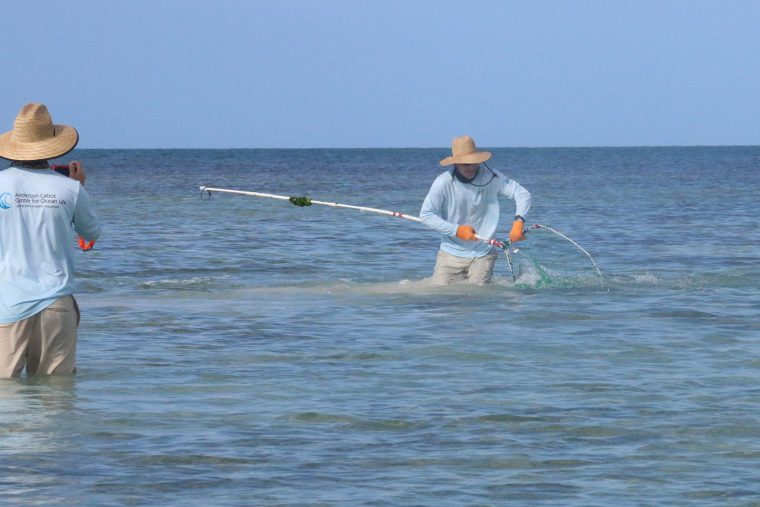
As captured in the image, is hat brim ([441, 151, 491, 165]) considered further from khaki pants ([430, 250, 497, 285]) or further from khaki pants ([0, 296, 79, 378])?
khaki pants ([0, 296, 79, 378])

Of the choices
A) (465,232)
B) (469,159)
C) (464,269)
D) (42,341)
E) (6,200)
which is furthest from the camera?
(464,269)

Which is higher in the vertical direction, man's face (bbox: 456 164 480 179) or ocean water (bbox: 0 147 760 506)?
man's face (bbox: 456 164 480 179)

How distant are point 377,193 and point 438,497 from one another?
43.6 m

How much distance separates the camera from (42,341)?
764 cm

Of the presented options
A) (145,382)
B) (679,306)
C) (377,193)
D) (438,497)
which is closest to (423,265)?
(679,306)

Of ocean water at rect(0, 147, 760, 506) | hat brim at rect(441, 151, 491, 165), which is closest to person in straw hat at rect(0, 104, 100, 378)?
ocean water at rect(0, 147, 760, 506)

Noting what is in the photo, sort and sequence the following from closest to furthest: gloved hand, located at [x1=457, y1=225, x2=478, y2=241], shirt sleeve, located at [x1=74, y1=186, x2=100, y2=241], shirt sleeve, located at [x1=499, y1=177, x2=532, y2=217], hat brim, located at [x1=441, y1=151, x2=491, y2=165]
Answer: shirt sleeve, located at [x1=74, y1=186, x2=100, y2=241], gloved hand, located at [x1=457, y1=225, x2=478, y2=241], hat brim, located at [x1=441, y1=151, x2=491, y2=165], shirt sleeve, located at [x1=499, y1=177, x2=532, y2=217]

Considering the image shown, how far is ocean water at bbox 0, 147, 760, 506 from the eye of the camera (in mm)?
6383

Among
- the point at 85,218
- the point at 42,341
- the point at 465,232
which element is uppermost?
the point at 85,218

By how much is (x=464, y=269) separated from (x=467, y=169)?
0.98 meters

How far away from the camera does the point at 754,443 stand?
710cm

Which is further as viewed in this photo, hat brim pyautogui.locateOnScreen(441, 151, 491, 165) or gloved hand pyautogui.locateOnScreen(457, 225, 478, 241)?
hat brim pyautogui.locateOnScreen(441, 151, 491, 165)

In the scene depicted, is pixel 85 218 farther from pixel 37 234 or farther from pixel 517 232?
pixel 517 232

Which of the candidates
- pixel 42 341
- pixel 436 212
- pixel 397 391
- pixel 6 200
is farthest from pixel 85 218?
pixel 436 212
